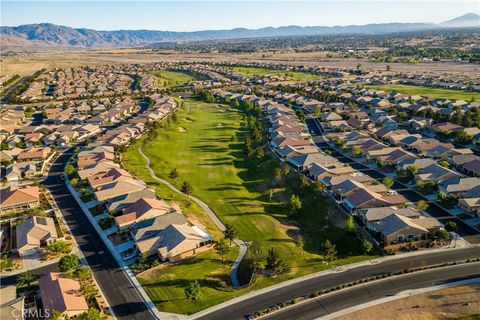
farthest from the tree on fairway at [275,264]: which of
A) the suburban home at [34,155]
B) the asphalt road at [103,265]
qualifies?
the suburban home at [34,155]

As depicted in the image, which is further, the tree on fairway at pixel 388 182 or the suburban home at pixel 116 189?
the tree on fairway at pixel 388 182

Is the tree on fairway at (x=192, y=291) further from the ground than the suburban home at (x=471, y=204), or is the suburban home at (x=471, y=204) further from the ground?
the suburban home at (x=471, y=204)

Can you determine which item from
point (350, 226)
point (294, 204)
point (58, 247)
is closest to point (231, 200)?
point (294, 204)

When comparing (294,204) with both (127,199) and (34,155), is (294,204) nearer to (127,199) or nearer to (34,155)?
(127,199)

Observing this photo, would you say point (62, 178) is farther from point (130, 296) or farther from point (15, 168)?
point (130, 296)

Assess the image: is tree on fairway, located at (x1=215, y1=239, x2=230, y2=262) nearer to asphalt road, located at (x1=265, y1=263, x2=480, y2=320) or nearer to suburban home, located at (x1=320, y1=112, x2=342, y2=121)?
asphalt road, located at (x1=265, y1=263, x2=480, y2=320)

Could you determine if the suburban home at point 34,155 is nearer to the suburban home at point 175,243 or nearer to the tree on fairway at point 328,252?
the suburban home at point 175,243

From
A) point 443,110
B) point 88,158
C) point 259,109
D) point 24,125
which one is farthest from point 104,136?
point 443,110
